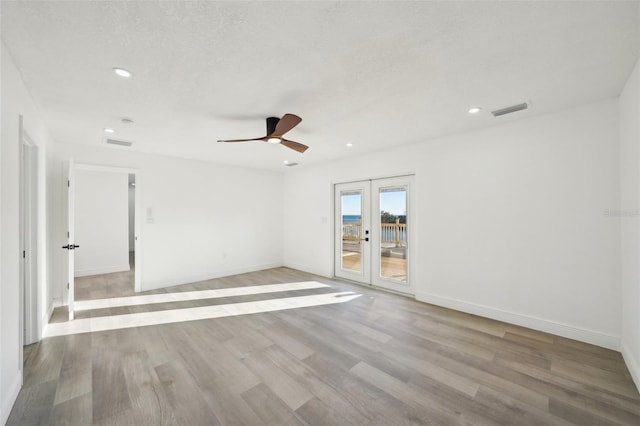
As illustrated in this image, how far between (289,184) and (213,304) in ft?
11.9

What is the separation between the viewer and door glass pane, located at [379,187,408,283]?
15.1 ft

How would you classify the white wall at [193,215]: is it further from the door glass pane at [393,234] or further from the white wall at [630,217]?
the white wall at [630,217]

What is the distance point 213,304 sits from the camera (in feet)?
13.4

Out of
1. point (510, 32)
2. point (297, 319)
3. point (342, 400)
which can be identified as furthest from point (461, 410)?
point (510, 32)

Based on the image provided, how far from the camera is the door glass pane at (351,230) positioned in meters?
5.30

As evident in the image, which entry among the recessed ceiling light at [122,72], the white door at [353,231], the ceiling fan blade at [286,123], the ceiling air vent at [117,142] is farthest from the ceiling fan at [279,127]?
the ceiling air vent at [117,142]

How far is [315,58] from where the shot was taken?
1.98 m

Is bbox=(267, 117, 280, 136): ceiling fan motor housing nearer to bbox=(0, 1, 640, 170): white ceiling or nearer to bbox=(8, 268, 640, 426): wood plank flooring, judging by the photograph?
bbox=(0, 1, 640, 170): white ceiling

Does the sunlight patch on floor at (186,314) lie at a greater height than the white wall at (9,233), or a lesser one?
lesser

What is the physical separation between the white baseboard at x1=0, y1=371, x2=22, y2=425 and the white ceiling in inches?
97.0

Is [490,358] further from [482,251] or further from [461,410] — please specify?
[482,251]

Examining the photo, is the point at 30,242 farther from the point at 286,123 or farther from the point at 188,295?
the point at 286,123

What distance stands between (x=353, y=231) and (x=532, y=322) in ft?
10.2

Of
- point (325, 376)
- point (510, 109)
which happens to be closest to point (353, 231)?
point (510, 109)
